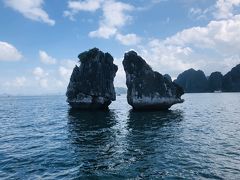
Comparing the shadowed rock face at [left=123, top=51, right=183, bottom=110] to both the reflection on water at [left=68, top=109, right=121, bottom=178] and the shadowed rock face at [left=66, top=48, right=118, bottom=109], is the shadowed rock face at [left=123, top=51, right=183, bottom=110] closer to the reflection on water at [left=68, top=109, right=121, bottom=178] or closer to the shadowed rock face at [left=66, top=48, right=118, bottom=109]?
the shadowed rock face at [left=66, top=48, right=118, bottom=109]

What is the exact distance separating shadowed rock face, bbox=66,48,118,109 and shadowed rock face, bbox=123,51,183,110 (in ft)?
28.9

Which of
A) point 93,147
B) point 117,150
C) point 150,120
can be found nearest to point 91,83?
point 150,120

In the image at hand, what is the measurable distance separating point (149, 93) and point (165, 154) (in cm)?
3884

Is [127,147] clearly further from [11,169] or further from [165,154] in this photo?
[11,169]

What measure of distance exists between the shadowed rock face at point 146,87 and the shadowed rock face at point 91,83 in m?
8.81

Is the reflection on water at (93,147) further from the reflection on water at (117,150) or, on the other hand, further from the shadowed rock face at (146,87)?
the shadowed rock face at (146,87)

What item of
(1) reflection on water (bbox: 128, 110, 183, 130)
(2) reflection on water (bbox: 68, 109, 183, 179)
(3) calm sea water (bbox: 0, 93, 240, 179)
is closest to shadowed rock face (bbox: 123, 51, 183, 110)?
(1) reflection on water (bbox: 128, 110, 183, 130)

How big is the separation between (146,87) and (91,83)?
15.5 meters

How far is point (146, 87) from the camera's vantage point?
64.6 m

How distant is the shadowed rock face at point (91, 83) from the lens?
72.0 m

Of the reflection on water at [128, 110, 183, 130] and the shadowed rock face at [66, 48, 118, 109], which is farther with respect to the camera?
the shadowed rock face at [66, 48, 118, 109]

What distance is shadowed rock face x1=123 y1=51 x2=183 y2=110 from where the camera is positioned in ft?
211

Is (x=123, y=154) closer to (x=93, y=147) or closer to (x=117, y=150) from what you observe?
(x=117, y=150)

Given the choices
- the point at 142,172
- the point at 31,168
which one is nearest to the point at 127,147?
the point at 142,172
